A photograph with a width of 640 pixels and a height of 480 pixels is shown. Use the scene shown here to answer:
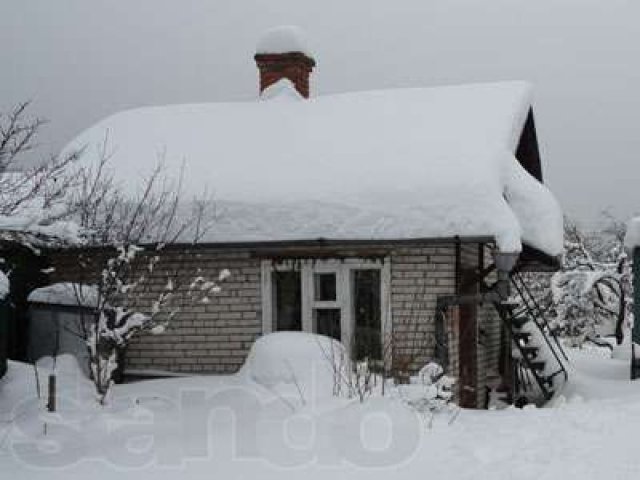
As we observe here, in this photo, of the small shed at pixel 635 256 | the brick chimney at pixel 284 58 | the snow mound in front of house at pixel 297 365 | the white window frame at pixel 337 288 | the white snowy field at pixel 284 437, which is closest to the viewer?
the white snowy field at pixel 284 437

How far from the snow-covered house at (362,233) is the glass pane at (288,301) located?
2cm

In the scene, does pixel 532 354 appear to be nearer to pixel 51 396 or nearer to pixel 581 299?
pixel 51 396

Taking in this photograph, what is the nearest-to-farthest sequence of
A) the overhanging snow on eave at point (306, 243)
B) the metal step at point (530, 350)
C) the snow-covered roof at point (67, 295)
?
the snow-covered roof at point (67, 295) → the overhanging snow on eave at point (306, 243) → the metal step at point (530, 350)

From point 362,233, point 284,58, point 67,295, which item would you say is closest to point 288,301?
point 362,233

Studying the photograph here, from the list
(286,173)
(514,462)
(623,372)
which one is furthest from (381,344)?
(623,372)

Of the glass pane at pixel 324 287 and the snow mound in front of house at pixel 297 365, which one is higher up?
the glass pane at pixel 324 287

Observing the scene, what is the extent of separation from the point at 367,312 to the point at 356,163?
6.79 feet

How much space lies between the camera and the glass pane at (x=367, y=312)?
10586mm

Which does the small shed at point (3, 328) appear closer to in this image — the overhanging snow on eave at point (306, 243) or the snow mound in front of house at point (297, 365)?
the overhanging snow on eave at point (306, 243)

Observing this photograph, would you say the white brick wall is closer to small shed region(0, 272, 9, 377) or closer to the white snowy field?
the white snowy field

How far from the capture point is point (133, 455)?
6.30m

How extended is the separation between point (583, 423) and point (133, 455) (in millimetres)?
4506

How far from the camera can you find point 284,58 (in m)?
14.9

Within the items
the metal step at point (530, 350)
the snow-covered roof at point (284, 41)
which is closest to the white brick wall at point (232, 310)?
the metal step at point (530, 350)
